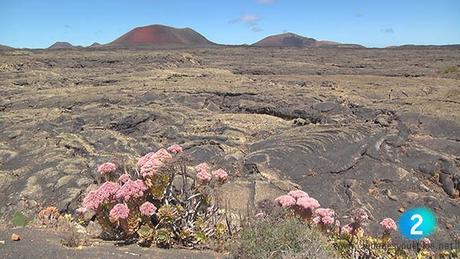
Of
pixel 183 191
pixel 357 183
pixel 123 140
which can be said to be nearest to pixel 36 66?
pixel 123 140

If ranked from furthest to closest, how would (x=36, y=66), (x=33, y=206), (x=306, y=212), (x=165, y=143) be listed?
(x=36, y=66), (x=165, y=143), (x=33, y=206), (x=306, y=212)

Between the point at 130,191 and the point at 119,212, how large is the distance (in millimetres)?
292

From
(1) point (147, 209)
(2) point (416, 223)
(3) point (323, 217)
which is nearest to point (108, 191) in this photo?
(1) point (147, 209)

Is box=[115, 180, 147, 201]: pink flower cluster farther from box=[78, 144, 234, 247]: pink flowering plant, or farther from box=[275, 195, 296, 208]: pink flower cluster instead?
box=[275, 195, 296, 208]: pink flower cluster

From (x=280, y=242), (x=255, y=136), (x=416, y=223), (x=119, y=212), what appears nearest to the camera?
(x=280, y=242)

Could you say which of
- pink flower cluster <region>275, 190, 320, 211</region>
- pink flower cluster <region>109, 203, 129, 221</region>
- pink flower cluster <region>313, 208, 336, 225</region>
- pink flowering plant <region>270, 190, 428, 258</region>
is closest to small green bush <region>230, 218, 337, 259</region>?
pink flowering plant <region>270, 190, 428, 258</region>

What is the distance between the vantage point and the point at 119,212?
6.18m

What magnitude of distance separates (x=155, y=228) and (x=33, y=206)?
653cm

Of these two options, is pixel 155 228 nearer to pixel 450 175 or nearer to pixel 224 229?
pixel 224 229

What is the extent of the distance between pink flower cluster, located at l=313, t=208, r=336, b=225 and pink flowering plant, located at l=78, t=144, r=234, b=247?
119 centimetres

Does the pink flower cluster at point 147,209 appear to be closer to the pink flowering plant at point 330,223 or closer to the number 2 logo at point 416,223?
the pink flowering plant at point 330,223

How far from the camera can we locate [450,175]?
13.5 m

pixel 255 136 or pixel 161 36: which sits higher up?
pixel 255 136

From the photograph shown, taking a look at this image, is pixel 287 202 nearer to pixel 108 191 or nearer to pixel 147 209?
pixel 147 209
